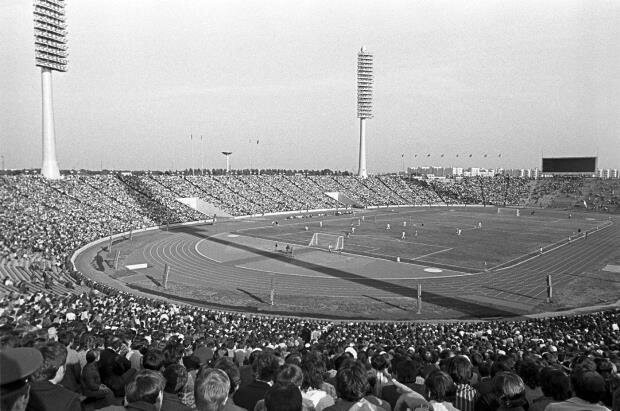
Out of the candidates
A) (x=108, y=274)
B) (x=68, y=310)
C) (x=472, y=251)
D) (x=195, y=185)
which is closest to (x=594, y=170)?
(x=472, y=251)

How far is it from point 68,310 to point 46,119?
62.2 meters

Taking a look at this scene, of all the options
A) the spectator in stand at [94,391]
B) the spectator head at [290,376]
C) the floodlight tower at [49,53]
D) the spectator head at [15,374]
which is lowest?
the spectator in stand at [94,391]

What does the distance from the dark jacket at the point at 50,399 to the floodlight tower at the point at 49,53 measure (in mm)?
78434

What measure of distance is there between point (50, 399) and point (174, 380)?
85.0 inches

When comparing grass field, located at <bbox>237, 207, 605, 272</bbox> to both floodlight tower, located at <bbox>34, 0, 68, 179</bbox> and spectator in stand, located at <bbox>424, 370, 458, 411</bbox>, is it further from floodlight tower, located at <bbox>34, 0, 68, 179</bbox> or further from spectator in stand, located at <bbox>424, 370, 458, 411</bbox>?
spectator in stand, located at <bbox>424, 370, 458, 411</bbox>

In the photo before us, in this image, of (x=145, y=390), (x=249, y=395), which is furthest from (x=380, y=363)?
(x=145, y=390)

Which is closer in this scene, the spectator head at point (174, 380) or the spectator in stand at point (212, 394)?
the spectator in stand at point (212, 394)

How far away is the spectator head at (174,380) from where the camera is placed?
6.01m

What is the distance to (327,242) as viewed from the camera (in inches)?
2346

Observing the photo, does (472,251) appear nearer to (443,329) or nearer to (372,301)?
(372,301)

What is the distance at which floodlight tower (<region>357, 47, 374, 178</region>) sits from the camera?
13812 centimetres

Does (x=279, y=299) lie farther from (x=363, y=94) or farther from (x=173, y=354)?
(x=363, y=94)

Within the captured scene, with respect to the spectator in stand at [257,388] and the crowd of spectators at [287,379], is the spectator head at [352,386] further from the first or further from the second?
the spectator in stand at [257,388]

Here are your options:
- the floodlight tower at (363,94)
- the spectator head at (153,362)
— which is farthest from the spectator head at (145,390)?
the floodlight tower at (363,94)
